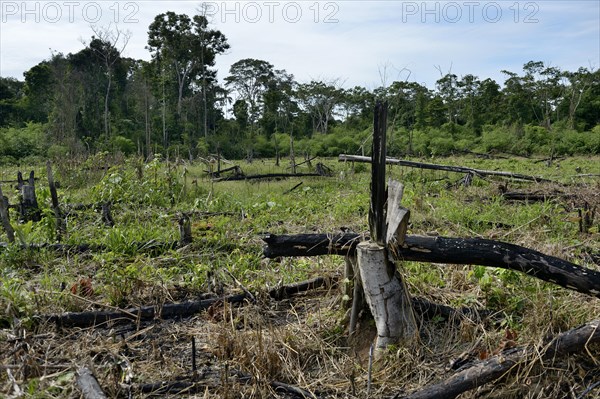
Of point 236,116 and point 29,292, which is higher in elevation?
point 236,116

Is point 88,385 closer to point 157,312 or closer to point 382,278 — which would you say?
point 157,312

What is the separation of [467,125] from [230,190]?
23.0m

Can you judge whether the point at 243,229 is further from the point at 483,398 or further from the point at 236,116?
the point at 236,116

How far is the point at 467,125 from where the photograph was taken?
97.1 feet

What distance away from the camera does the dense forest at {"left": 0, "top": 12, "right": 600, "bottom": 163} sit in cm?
2436

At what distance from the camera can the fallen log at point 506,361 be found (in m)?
2.50

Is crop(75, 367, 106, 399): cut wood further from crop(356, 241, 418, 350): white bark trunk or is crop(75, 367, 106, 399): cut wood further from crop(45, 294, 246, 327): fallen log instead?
crop(356, 241, 418, 350): white bark trunk

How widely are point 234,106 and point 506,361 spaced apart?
93.2 feet

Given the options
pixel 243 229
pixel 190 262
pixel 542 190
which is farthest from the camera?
pixel 542 190

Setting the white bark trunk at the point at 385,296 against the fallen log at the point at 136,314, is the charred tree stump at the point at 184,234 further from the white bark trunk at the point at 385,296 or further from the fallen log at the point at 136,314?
the white bark trunk at the point at 385,296

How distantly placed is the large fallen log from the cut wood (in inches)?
46.5

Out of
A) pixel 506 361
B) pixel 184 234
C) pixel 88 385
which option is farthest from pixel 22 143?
pixel 506 361

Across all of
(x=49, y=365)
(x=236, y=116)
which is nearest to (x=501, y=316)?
(x=49, y=365)

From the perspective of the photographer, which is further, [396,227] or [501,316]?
[501,316]
